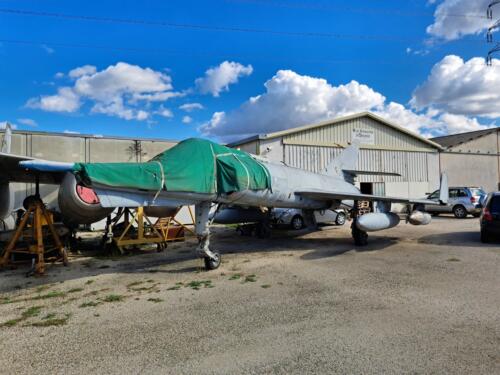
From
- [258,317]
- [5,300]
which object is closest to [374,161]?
[258,317]

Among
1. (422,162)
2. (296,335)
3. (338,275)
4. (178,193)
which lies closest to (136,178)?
(178,193)

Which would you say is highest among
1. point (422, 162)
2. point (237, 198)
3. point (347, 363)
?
point (422, 162)

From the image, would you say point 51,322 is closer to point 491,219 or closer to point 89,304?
point 89,304

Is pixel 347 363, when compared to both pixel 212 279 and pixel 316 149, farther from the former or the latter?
pixel 316 149

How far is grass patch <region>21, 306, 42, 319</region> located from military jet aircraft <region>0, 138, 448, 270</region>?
6.23ft

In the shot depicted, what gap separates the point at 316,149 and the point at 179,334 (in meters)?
20.0

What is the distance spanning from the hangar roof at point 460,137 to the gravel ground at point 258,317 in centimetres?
2911

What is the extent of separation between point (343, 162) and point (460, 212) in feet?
39.1

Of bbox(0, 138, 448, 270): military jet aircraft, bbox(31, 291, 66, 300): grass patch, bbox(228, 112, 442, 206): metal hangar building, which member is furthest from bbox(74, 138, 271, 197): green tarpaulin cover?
bbox(228, 112, 442, 206): metal hangar building

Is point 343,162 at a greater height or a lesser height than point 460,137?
lesser

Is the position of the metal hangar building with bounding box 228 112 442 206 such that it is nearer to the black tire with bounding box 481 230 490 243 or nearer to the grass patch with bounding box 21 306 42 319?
the black tire with bounding box 481 230 490 243

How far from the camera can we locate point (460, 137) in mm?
37219

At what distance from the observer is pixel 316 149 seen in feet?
76.3

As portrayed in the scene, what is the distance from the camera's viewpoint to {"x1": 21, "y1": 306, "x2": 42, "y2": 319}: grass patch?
17.4 feet
